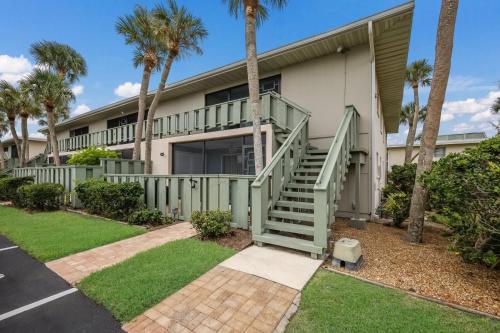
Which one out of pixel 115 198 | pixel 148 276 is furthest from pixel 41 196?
pixel 148 276

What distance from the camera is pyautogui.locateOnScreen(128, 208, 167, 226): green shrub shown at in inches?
269

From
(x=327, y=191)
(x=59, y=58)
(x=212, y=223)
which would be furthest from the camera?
(x=59, y=58)

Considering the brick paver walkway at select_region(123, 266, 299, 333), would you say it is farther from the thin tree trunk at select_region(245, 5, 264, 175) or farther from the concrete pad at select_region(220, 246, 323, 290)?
the thin tree trunk at select_region(245, 5, 264, 175)

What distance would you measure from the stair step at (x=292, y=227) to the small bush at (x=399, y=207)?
4.20 m

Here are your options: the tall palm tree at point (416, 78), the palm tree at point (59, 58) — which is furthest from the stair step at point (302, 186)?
the tall palm tree at point (416, 78)

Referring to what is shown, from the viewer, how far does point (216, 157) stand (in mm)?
10625

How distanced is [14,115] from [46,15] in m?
12.3

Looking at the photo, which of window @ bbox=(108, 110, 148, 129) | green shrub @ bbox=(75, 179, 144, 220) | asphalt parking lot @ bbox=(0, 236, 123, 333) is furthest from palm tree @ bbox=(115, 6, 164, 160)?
asphalt parking lot @ bbox=(0, 236, 123, 333)

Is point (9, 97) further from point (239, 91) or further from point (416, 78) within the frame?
point (416, 78)

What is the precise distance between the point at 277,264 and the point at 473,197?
319 centimetres

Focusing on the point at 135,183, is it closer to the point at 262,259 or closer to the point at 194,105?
the point at 262,259

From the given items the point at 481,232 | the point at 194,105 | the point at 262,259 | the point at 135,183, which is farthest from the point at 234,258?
the point at 194,105

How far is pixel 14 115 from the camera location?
18.5 m

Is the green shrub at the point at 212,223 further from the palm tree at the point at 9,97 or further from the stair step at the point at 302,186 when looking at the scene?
the palm tree at the point at 9,97
